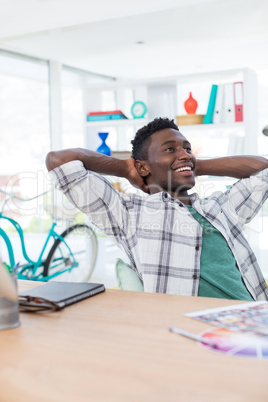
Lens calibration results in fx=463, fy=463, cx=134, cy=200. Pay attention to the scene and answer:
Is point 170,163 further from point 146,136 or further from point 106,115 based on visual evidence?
point 106,115

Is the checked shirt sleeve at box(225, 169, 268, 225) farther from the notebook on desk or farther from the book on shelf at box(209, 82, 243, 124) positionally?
the book on shelf at box(209, 82, 243, 124)

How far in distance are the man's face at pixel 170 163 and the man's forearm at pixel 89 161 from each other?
0.46 feet

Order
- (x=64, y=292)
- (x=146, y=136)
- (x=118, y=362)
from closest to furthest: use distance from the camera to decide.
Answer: (x=118, y=362)
(x=64, y=292)
(x=146, y=136)

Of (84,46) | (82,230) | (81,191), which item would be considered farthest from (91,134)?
(81,191)

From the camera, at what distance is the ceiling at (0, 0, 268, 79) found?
394 cm

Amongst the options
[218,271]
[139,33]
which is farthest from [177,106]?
[218,271]

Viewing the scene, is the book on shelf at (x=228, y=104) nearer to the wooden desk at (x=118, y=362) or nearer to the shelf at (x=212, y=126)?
the shelf at (x=212, y=126)

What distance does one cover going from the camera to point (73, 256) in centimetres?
425

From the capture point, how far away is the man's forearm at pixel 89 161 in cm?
175

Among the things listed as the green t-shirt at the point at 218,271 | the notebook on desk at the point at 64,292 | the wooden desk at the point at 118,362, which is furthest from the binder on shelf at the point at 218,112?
the wooden desk at the point at 118,362

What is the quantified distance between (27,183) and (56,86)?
124 centimetres

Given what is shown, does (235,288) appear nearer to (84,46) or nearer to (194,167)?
(194,167)

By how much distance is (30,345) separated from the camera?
86 centimetres

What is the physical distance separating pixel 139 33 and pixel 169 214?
11.6 feet
